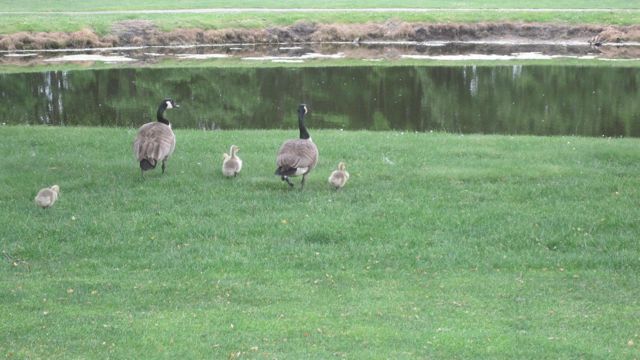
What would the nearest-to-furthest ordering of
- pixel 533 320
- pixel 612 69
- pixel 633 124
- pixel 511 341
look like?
pixel 511 341
pixel 533 320
pixel 633 124
pixel 612 69

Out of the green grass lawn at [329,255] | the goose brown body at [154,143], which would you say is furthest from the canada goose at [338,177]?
the goose brown body at [154,143]

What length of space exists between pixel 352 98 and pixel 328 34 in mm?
27296

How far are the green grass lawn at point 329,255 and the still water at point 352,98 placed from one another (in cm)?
984

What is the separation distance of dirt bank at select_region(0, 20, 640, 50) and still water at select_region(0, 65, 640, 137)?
14.9m

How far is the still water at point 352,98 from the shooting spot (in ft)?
110

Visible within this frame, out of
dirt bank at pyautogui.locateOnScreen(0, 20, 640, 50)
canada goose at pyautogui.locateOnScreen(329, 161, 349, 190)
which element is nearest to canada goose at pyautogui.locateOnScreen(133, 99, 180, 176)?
canada goose at pyautogui.locateOnScreen(329, 161, 349, 190)

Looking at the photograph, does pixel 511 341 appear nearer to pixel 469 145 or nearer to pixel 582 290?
pixel 582 290

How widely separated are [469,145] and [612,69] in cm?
2601

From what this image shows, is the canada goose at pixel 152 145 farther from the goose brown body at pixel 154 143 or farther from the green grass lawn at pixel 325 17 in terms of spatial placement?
the green grass lawn at pixel 325 17

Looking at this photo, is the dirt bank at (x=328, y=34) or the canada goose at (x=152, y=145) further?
the dirt bank at (x=328, y=34)

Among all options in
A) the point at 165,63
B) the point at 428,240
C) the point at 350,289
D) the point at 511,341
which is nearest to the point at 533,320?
the point at 511,341

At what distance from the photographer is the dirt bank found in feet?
206

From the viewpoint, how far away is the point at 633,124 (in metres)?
33.0

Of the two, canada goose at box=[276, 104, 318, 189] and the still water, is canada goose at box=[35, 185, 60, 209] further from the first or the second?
the still water
